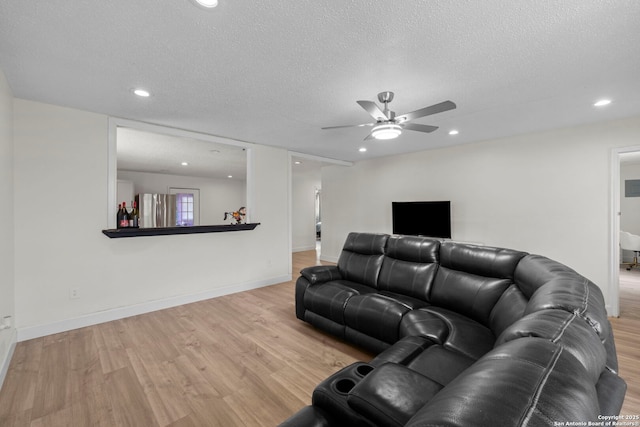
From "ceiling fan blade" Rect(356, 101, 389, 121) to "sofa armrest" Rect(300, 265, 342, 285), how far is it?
1.77 meters

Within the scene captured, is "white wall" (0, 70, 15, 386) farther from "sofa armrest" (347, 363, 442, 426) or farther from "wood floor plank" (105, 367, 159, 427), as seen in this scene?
"sofa armrest" (347, 363, 442, 426)

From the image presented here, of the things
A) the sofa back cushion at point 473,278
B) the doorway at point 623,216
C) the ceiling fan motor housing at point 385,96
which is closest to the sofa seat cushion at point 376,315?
the sofa back cushion at point 473,278

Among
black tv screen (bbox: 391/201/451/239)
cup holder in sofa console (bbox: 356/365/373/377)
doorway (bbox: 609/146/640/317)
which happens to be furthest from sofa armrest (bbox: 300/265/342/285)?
doorway (bbox: 609/146/640/317)

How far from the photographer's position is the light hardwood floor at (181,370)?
1771 millimetres

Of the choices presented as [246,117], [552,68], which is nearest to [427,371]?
[552,68]

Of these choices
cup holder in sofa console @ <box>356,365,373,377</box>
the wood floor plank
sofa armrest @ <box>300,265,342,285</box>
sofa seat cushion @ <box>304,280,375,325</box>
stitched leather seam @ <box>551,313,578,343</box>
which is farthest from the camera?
sofa armrest @ <box>300,265,342,285</box>

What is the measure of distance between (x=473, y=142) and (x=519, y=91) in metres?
2.15

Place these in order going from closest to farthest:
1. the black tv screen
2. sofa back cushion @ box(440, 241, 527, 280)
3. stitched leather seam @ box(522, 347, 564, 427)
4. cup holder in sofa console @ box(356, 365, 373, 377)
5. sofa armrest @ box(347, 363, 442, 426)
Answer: stitched leather seam @ box(522, 347, 564, 427), sofa armrest @ box(347, 363, 442, 426), cup holder in sofa console @ box(356, 365, 373, 377), sofa back cushion @ box(440, 241, 527, 280), the black tv screen

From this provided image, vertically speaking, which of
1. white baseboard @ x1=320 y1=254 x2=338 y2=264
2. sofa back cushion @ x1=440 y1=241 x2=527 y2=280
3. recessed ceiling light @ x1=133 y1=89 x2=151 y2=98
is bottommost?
white baseboard @ x1=320 y1=254 x2=338 y2=264

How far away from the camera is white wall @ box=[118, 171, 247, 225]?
7457 millimetres

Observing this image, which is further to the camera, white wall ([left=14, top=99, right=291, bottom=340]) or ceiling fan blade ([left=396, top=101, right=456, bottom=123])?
white wall ([left=14, top=99, right=291, bottom=340])

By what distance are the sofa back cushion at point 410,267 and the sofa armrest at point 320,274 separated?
22.2 inches

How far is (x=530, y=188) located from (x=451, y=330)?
3287mm

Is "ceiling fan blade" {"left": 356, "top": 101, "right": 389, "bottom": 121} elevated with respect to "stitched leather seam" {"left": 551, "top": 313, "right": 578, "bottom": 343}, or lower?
elevated
